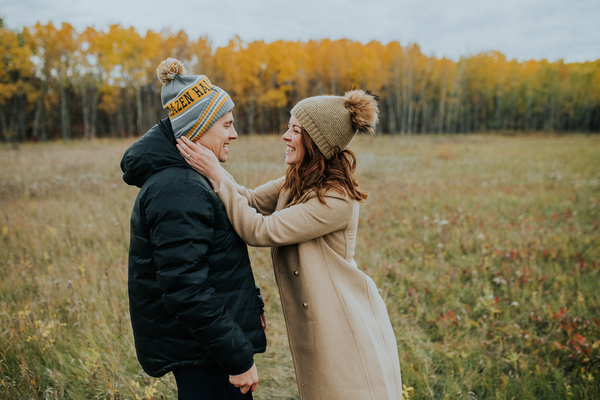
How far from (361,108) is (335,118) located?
156 mm

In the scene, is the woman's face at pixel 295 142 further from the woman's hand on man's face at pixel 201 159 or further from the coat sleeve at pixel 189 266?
the coat sleeve at pixel 189 266

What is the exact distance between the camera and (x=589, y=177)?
38.5 ft

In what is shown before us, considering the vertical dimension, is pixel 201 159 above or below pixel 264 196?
above

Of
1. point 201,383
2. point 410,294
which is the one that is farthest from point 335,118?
point 410,294

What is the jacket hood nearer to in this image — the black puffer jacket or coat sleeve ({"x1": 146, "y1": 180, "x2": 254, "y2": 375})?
the black puffer jacket

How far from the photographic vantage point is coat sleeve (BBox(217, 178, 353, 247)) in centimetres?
162

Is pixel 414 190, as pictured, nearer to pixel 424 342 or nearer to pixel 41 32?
pixel 424 342

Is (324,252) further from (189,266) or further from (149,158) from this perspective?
(149,158)

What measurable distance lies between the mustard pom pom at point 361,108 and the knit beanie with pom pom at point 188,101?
69cm

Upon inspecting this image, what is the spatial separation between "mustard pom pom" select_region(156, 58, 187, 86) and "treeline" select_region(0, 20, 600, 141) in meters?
23.6

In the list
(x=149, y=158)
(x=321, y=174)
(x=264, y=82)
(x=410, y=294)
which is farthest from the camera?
(x=264, y=82)

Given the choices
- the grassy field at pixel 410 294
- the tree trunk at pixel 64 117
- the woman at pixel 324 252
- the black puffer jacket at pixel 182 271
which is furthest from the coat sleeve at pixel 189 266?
the tree trunk at pixel 64 117

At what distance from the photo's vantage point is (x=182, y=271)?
132 cm

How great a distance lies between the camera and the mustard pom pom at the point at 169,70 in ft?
5.29
